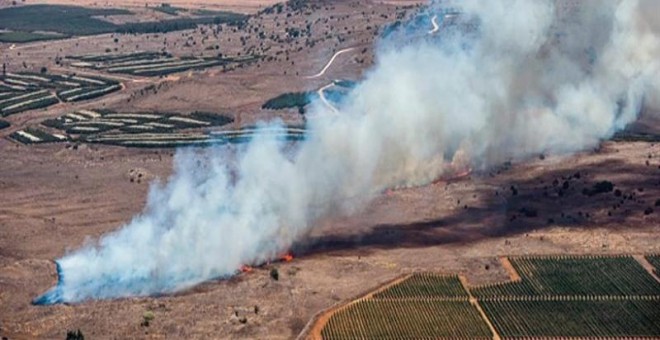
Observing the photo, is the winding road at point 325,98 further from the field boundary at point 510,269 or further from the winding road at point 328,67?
the field boundary at point 510,269

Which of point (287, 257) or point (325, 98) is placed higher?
point (325, 98)

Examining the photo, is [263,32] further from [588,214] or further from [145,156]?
[588,214]

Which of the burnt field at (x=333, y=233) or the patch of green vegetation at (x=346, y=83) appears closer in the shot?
the burnt field at (x=333, y=233)

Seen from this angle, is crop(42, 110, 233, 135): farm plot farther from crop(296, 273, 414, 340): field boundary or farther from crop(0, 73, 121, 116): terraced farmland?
crop(296, 273, 414, 340): field boundary

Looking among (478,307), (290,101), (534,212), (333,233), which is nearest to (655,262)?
(534,212)

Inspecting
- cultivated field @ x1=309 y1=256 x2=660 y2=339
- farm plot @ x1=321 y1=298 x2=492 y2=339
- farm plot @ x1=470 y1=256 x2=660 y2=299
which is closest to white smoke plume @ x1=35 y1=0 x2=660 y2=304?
farm plot @ x1=321 y1=298 x2=492 y2=339

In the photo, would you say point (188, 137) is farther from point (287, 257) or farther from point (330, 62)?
point (287, 257)

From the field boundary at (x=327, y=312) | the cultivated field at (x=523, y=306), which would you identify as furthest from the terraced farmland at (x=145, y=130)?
the cultivated field at (x=523, y=306)
